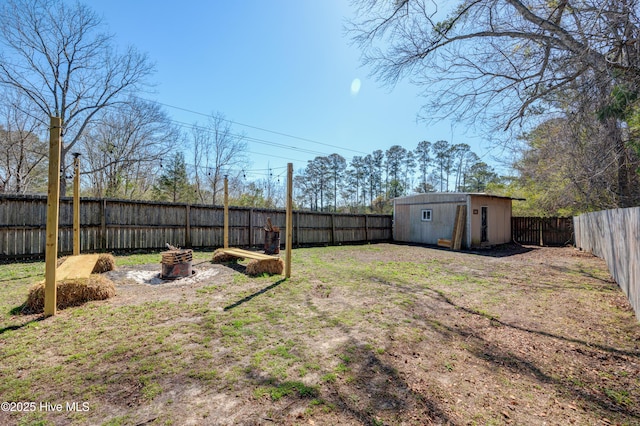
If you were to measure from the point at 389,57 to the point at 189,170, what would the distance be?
18659 mm

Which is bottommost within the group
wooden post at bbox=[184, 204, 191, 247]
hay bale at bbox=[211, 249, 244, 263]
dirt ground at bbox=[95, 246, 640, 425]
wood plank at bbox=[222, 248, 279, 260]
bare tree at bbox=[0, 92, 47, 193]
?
dirt ground at bbox=[95, 246, 640, 425]

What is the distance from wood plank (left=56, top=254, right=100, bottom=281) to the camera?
12.3ft

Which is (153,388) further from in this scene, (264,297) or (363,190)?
(363,190)

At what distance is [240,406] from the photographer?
1.75m

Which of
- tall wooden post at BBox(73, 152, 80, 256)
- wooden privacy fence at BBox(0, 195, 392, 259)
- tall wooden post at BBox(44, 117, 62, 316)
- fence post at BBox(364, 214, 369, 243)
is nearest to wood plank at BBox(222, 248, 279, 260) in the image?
tall wooden post at BBox(73, 152, 80, 256)

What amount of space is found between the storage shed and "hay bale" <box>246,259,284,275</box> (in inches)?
381

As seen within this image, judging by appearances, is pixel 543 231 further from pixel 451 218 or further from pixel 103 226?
pixel 103 226

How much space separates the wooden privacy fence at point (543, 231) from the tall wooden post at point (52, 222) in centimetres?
1751

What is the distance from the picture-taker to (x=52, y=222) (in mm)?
3148

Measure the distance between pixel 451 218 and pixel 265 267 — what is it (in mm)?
10092

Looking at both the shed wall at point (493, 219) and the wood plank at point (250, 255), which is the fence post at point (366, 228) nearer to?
the shed wall at point (493, 219)

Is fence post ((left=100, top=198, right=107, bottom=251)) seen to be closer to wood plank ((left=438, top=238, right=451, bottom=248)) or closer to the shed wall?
wood plank ((left=438, top=238, right=451, bottom=248))

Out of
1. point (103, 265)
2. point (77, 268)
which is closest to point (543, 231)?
point (103, 265)

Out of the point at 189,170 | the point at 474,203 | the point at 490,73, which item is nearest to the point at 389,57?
the point at 490,73
